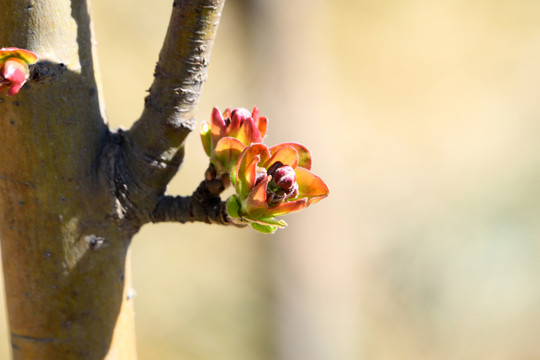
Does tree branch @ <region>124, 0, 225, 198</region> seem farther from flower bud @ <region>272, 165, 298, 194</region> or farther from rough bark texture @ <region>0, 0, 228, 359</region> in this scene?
flower bud @ <region>272, 165, 298, 194</region>

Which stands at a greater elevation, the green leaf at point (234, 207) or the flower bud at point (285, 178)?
the flower bud at point (285, 178)

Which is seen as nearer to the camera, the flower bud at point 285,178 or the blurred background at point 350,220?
the flower bud at point 285,178

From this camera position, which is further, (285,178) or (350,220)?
(350,220)

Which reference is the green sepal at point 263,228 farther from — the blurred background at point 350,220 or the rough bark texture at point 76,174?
the blurred background at point 350,220

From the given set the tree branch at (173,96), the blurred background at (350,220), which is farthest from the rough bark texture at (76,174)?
the blurred background at (350,220)

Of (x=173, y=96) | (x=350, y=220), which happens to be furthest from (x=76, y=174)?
(x=350, y=220)

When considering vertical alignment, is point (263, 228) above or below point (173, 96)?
below

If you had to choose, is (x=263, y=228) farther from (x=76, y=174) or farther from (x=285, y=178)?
(x=76, y=174)

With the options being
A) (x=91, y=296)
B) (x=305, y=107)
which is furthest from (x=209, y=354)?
(x=91, y=296)
